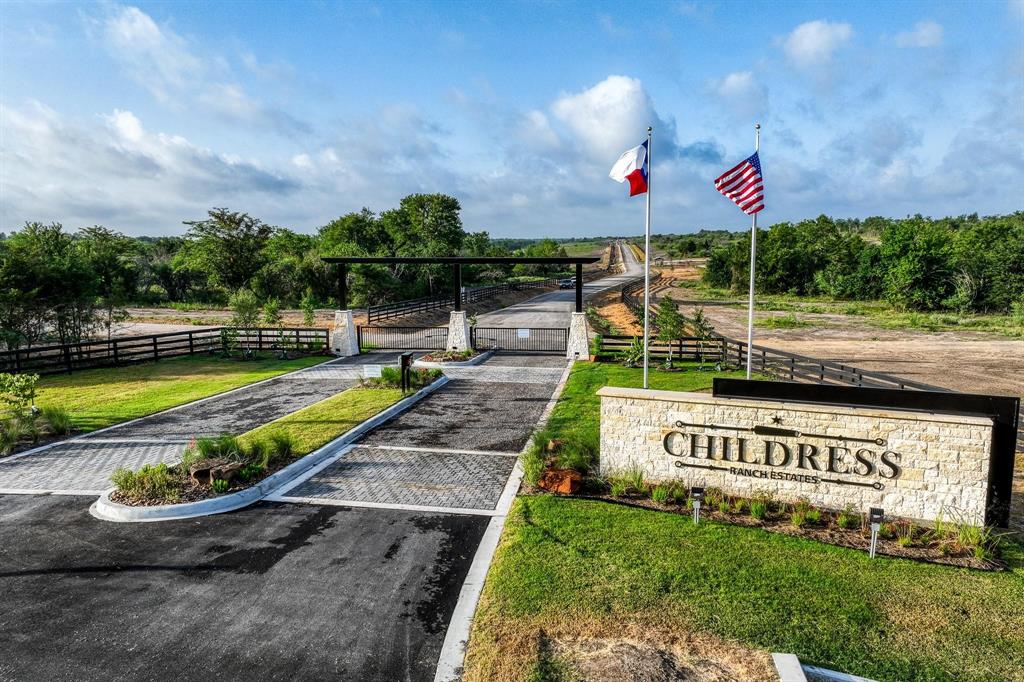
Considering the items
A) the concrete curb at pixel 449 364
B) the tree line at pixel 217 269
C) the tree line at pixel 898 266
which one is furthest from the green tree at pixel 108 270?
the tree line at pixel 898 266

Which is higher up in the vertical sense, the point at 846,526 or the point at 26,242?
the point at 26,242

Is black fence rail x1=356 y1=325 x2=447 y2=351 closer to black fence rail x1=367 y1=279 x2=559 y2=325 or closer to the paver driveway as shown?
black fence rail x1=367 y1=279 x2=559 y2=325

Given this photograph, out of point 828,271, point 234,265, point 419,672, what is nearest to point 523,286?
point 234,265

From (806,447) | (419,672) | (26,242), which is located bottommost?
(419,672)

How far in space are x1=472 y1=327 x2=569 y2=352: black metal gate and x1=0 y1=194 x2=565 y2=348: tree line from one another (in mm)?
11147

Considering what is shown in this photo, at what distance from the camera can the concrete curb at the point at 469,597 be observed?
543 centimetres

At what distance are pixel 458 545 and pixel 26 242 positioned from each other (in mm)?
28310

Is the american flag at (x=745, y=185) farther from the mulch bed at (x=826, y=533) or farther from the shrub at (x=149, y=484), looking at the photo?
the shrub at (x=149, y=484)

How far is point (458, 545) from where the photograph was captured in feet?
26.0

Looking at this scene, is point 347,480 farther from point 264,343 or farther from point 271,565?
point 264,343

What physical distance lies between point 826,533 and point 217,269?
5114 cm

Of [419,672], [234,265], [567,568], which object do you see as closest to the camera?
[419,672]

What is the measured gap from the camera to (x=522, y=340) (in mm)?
30016

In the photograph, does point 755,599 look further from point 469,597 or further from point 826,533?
point 469,597
